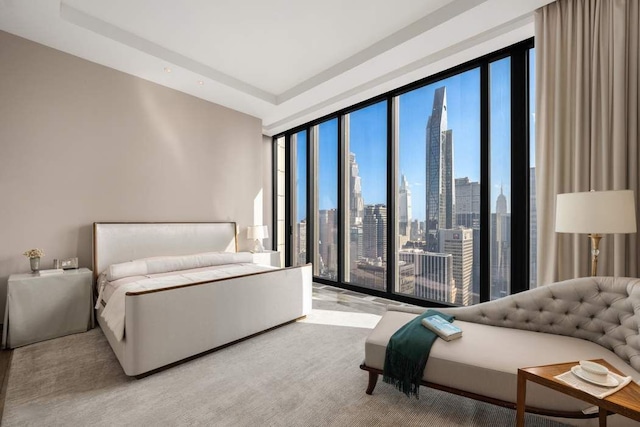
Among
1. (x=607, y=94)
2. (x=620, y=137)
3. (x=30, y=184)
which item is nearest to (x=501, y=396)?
(x=620, y=137)

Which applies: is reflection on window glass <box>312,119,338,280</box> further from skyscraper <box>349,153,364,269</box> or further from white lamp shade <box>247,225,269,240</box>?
white lamp shade <box>247,225,269,240</box>

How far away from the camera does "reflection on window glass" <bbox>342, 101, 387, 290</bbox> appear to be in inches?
167

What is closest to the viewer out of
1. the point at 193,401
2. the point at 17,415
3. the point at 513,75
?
the point at 17,415

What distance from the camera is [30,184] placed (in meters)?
3.01

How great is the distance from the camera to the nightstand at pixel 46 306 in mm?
2617

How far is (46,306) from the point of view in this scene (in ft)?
9.09

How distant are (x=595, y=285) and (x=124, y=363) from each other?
3.17m

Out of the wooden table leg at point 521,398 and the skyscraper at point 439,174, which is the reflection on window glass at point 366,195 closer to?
the skyscraper at point 439,174

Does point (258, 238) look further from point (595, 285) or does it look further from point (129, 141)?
→ point (595, 285)

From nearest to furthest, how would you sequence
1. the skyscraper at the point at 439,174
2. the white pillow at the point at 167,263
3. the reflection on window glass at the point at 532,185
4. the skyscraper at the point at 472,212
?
the reflection on window glass at the point at 532,185
the white pillow at the point at 167,263
the skyscraper at the point at 472,212
the skyscraper at the point at 439,174

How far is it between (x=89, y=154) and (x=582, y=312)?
472cm

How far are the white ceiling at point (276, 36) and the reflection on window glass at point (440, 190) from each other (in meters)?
0.39

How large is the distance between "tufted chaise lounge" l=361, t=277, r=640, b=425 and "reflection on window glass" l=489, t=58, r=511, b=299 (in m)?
→ 1.16

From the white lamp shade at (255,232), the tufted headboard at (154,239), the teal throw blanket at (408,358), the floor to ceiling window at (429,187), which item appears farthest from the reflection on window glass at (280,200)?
the teal throw blanket at (408,358)
